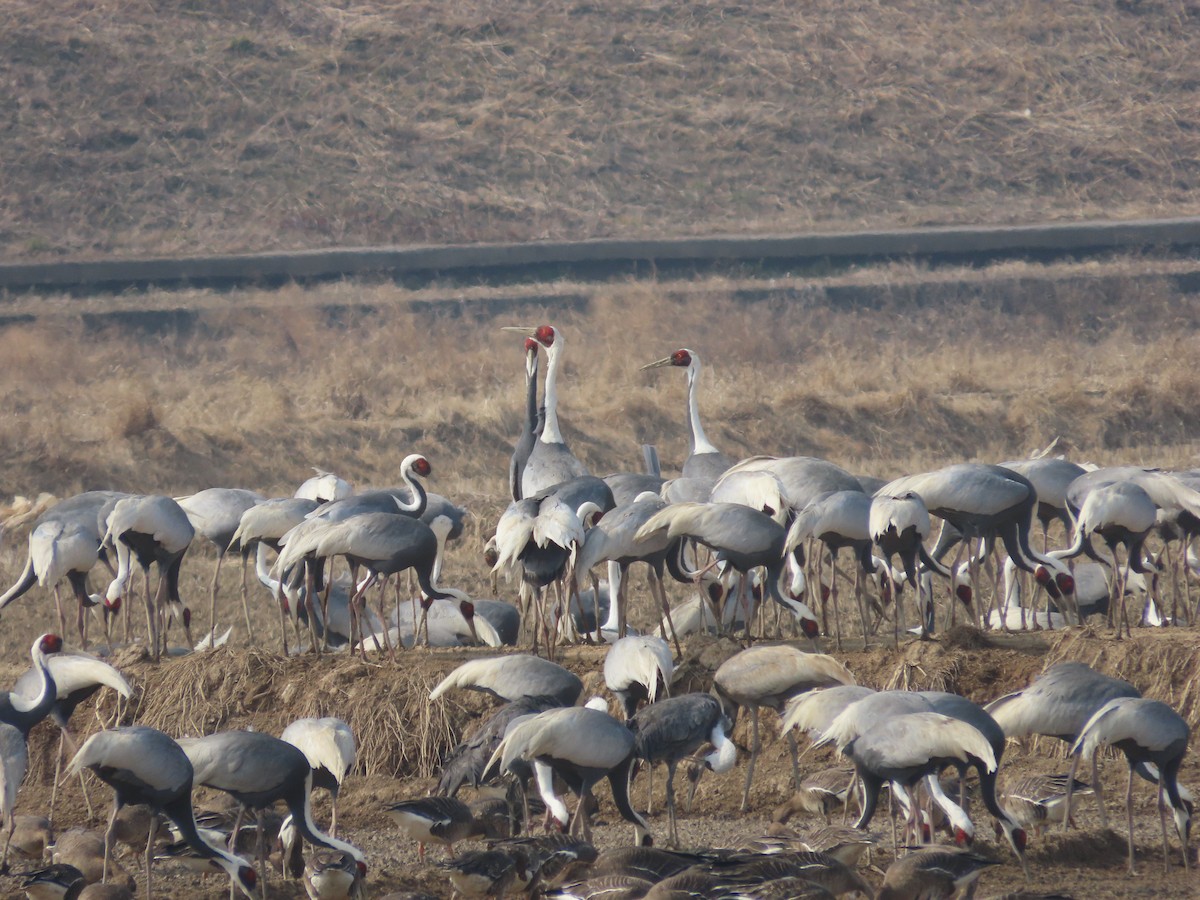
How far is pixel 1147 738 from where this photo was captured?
8477mm

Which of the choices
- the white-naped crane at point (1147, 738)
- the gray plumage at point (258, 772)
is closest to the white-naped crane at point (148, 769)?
the gray plumage at point (258, 772)

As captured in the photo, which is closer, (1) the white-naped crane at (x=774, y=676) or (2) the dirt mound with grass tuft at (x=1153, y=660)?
(1) the white-naped crane at (x=774, y=676)

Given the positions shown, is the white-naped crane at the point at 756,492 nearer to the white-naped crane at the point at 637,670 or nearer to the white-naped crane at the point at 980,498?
the white-naped crane at the point at 980,498

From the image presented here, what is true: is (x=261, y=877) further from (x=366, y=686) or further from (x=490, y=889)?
(x=366, y=686)

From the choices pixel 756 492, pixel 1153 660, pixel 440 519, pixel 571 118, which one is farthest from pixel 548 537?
pixel 571 118

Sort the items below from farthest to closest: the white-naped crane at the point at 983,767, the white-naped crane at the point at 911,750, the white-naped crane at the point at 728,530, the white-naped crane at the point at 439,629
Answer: the white-naped crane at the point at 439,629
the white-naped crane at the point at 728,530
the white-naped crane at the point at 983,767
the white-naped crane at the point at 911,750

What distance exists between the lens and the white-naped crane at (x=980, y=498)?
36.3 ft

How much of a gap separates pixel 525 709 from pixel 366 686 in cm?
189

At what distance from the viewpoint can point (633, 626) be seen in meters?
13.7

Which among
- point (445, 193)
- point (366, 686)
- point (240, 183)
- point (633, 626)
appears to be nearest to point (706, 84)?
point (445, 193)

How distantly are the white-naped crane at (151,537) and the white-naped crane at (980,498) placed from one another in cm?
420

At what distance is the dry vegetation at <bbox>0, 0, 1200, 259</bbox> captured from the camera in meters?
33.3

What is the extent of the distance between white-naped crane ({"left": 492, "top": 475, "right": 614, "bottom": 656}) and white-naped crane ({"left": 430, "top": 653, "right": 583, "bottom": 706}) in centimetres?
91

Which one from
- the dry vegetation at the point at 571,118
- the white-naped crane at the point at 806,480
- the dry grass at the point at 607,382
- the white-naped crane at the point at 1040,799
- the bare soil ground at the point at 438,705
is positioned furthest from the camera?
the dry vegetation at the point at 571,118
